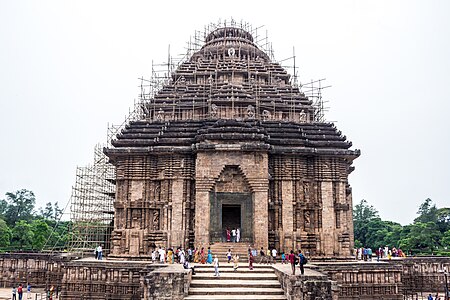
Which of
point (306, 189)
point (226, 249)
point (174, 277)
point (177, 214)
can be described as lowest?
point (174, 277)

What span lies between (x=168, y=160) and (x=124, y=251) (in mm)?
4898

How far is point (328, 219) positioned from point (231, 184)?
5.13 meters

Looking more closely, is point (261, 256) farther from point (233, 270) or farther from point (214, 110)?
→ point (214, 110)

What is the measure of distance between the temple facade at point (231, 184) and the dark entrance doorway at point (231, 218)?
0.06m

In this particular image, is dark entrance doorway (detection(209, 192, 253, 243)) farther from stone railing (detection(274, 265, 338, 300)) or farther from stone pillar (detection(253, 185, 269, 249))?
stone railing (detection(274, 265, 338, 300))

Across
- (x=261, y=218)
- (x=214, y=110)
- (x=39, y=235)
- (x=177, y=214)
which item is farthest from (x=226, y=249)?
(x=39, y=235)

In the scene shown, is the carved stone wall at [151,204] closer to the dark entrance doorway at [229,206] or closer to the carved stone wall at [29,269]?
the dark entrance doorway at [229,206]

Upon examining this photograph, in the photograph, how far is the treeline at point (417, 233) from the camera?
4178 centimetres

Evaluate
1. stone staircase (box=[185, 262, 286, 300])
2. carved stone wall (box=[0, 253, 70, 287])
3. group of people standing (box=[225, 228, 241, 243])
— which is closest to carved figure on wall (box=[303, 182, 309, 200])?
group of people standing (box=[225, 228, 241, 243])

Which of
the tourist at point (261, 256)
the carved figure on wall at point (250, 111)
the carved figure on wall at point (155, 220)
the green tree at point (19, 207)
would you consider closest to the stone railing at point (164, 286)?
the tourist at point (261, 256)

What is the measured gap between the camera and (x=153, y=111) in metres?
24.8

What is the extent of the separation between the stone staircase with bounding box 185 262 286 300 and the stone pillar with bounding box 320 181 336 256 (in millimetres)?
5899

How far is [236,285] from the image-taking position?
13781mm

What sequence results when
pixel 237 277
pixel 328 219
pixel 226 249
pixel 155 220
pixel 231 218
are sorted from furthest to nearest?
pixel 231 218
pixel 328 219
pixel 155 220
pixel 226 249
pixel 237 277
